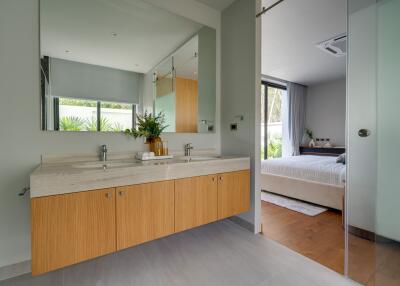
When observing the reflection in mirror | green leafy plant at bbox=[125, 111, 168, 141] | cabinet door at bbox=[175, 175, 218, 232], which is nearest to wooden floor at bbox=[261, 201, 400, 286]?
cabinet door at bbox=[175, 175, 218, 232]

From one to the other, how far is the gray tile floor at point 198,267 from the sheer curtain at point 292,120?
4.01m

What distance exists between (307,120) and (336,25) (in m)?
3.72

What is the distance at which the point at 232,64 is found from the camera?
231 centimetres

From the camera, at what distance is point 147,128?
6.32 feet

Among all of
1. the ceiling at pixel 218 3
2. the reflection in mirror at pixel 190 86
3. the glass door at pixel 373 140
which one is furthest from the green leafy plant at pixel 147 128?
the glass door at pixel 373 140

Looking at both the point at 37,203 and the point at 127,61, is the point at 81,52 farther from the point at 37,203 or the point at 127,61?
the point at 37,203

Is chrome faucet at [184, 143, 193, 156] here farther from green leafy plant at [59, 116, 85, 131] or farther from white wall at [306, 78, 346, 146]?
white wall at [306, 78, 346, 146]

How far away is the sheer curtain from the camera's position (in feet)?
17.5

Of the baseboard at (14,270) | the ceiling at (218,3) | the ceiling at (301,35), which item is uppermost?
the ceiling at (218,3)

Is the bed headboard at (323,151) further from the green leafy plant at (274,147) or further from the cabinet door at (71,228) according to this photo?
the cabinet door at (71,228)

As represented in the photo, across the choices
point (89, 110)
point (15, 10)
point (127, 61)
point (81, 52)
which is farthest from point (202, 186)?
point (15, 10)

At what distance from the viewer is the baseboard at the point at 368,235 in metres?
1.61

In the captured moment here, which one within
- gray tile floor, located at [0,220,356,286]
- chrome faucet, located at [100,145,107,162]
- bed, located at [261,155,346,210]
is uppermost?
chrome faucet, located at [100,145,107,162]

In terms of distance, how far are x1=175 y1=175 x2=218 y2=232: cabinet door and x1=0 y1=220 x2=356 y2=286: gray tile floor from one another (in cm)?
28
